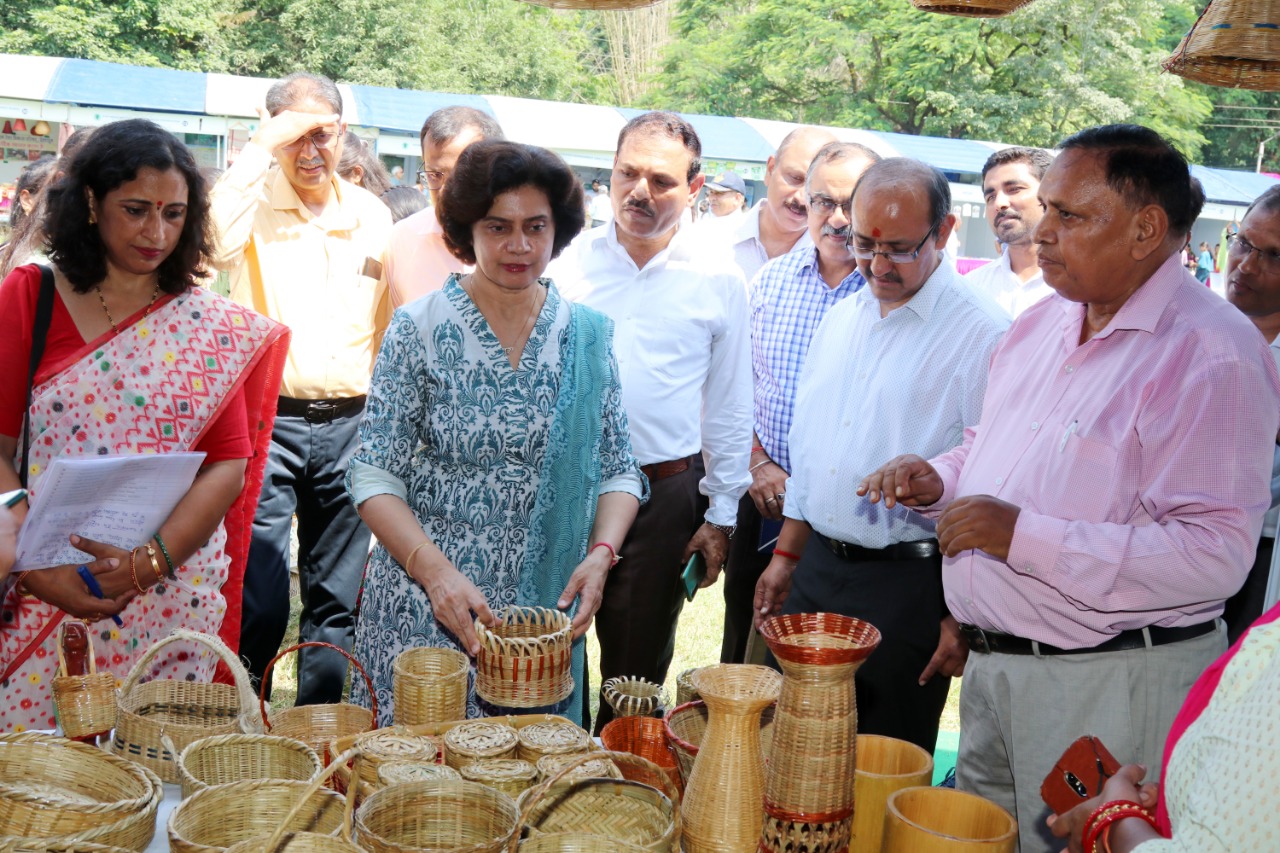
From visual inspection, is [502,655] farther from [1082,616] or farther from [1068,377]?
[1068,377]

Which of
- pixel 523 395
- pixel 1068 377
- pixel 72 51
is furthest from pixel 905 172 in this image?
pixel 72 51

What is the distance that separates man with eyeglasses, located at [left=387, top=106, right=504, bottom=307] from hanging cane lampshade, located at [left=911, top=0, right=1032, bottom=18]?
1685mm

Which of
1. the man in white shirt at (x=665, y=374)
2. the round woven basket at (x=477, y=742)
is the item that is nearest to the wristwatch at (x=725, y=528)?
the man in white shirt at (x=665, y=374)

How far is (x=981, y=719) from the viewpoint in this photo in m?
2.38

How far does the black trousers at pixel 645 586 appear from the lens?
346 centimetres

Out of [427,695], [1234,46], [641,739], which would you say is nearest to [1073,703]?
[641,739]

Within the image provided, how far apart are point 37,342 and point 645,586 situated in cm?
180

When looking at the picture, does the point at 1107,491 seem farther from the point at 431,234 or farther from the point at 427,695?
the point at 431,234

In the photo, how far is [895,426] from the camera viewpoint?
114 inches

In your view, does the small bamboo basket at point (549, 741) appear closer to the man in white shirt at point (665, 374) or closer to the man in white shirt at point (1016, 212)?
the man in white shirt at point (665, 374)

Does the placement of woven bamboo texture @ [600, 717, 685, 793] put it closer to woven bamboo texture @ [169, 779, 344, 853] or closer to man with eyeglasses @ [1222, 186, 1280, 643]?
woven bamboo texture @ [169, 779, 344, 853]

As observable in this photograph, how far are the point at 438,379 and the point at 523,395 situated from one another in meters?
0.20

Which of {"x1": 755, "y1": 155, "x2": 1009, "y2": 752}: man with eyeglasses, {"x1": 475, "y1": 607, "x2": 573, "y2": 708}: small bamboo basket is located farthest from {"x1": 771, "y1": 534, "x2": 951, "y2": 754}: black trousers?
{"x1": 475, "y1": 607, "x2": 573, "y2": 708}: small bamboo basket

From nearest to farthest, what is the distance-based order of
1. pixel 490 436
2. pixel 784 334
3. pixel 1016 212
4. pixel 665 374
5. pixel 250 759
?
pixel 250 759
pixel 490 436
pixel 665 374
pixel 784 334
pixel 1016 212
